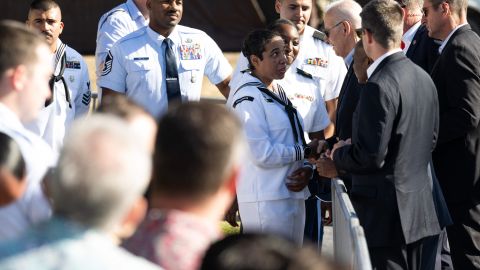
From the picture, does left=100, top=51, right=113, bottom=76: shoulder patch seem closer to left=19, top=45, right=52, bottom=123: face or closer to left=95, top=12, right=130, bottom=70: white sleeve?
left=95, top=12, right=130, bottom=70: white sleeve

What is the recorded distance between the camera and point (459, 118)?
256 inches

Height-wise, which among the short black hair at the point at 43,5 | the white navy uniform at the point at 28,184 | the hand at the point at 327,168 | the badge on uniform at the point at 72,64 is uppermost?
the white navy uniform at the point at 28,184

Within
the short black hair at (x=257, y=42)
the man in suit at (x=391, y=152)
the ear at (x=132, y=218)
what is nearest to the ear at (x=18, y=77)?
the ear at (x=132, y=218)

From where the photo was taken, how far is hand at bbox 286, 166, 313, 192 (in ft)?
19.8

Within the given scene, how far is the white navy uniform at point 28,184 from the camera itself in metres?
3.52

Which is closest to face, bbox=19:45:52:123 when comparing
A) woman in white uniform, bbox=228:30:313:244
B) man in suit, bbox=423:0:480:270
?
woman in white uniform, bbox=228:30:313:244

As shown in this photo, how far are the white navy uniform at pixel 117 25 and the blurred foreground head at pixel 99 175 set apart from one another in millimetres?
5010

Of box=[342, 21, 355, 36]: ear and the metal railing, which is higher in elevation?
box=[342, 21, 355, 36]: ear

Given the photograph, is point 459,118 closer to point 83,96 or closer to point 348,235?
point 348,235

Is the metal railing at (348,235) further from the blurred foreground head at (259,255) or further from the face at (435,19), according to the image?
the face at (435,19)

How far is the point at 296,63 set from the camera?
7.21 metres

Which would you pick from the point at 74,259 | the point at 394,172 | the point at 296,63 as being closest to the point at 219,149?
the point at 74,259

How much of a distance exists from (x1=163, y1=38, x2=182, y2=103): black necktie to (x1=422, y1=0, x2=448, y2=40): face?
1805 mm

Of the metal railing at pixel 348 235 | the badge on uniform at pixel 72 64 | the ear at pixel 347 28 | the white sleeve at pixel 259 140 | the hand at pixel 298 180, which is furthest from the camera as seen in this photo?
the ear at pixel 347 28
